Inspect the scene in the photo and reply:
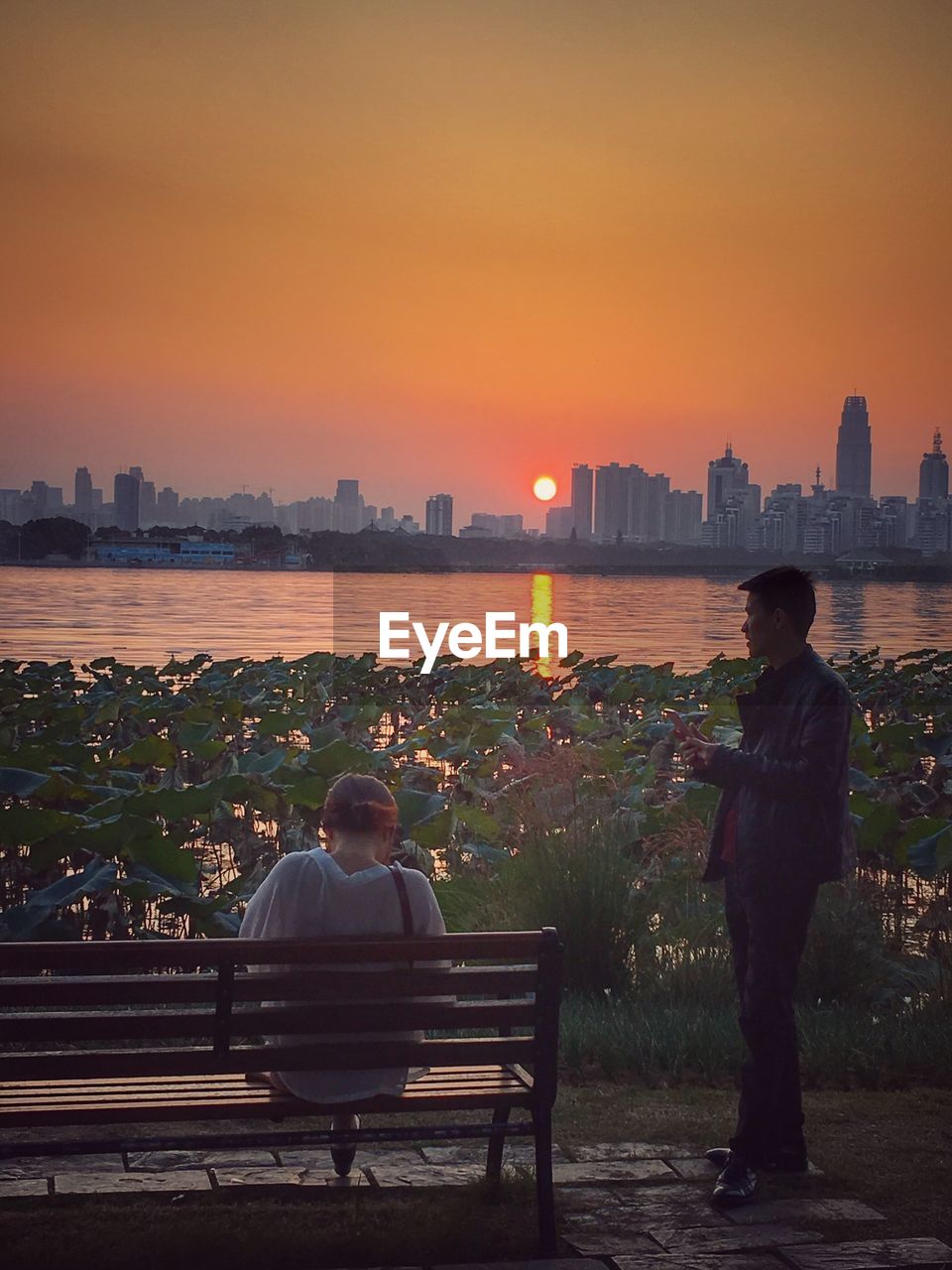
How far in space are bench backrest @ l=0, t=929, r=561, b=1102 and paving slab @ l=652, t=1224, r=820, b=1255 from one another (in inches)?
20.2

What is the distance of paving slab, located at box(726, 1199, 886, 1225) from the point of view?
14.4 ft

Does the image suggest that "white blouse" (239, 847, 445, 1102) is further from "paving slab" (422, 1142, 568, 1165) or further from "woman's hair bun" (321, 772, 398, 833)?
"paving slab" (422, 1142, 568, 1165)

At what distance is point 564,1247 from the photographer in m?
4.14

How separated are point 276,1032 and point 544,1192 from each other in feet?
2.78

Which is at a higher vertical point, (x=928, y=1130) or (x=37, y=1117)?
(x=37, y=1117)

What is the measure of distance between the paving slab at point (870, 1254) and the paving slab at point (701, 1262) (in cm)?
6

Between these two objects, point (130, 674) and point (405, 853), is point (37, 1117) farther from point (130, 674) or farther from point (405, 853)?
point (130, 674)

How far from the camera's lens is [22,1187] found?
434 cm

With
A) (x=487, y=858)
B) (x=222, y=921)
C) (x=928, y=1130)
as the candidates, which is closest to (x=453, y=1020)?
(x=928, y=1130)

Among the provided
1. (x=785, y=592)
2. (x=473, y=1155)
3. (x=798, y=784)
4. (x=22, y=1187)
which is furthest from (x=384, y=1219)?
(x=785, y=592)

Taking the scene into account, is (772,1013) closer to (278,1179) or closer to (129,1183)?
(278,1179)

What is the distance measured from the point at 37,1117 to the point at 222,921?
385 centimetres

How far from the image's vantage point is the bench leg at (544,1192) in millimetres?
4098

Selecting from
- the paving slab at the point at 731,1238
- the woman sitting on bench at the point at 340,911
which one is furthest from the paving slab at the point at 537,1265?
the woman sitting on bench at the point at 340,911
